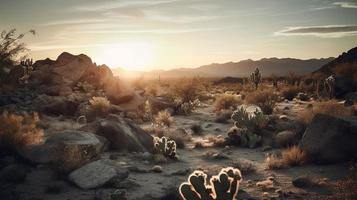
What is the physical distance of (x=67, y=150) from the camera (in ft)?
33.2

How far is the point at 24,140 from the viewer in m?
11.3

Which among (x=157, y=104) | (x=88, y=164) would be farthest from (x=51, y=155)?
(x=157, y=104)

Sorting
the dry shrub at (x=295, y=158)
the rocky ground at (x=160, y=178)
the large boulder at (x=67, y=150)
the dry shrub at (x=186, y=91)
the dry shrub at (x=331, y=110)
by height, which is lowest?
the rocky ground at (x=160, y=178)

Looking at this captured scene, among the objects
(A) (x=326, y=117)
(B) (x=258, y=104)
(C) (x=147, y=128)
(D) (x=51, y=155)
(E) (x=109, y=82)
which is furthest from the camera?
(E) (x=109, y=82)

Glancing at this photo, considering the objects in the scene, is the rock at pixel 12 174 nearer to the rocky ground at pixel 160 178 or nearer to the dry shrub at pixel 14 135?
the rocky ground at pixel 160 178

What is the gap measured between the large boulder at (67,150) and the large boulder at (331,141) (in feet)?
17.9

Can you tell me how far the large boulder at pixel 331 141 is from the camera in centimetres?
1052

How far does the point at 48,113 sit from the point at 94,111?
7.05 feet

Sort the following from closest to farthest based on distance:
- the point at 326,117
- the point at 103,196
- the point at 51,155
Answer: the point at 103,196 → the point at 51,155 → the point at 326,117

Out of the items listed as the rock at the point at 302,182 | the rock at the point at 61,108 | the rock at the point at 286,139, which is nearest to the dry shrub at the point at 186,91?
the rock at the point at 61,108

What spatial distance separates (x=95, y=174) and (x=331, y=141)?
18.7 ft

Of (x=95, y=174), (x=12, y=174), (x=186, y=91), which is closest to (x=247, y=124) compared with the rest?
(x=95, y=174)

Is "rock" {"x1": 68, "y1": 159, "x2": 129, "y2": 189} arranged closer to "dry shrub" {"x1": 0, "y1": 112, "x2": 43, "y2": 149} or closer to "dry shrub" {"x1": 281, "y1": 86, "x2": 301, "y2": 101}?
"dry shrub" {"x1": 0, "y1": 112, "x2": 43, "y2": 149}

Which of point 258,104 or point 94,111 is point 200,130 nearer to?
point 94,111
